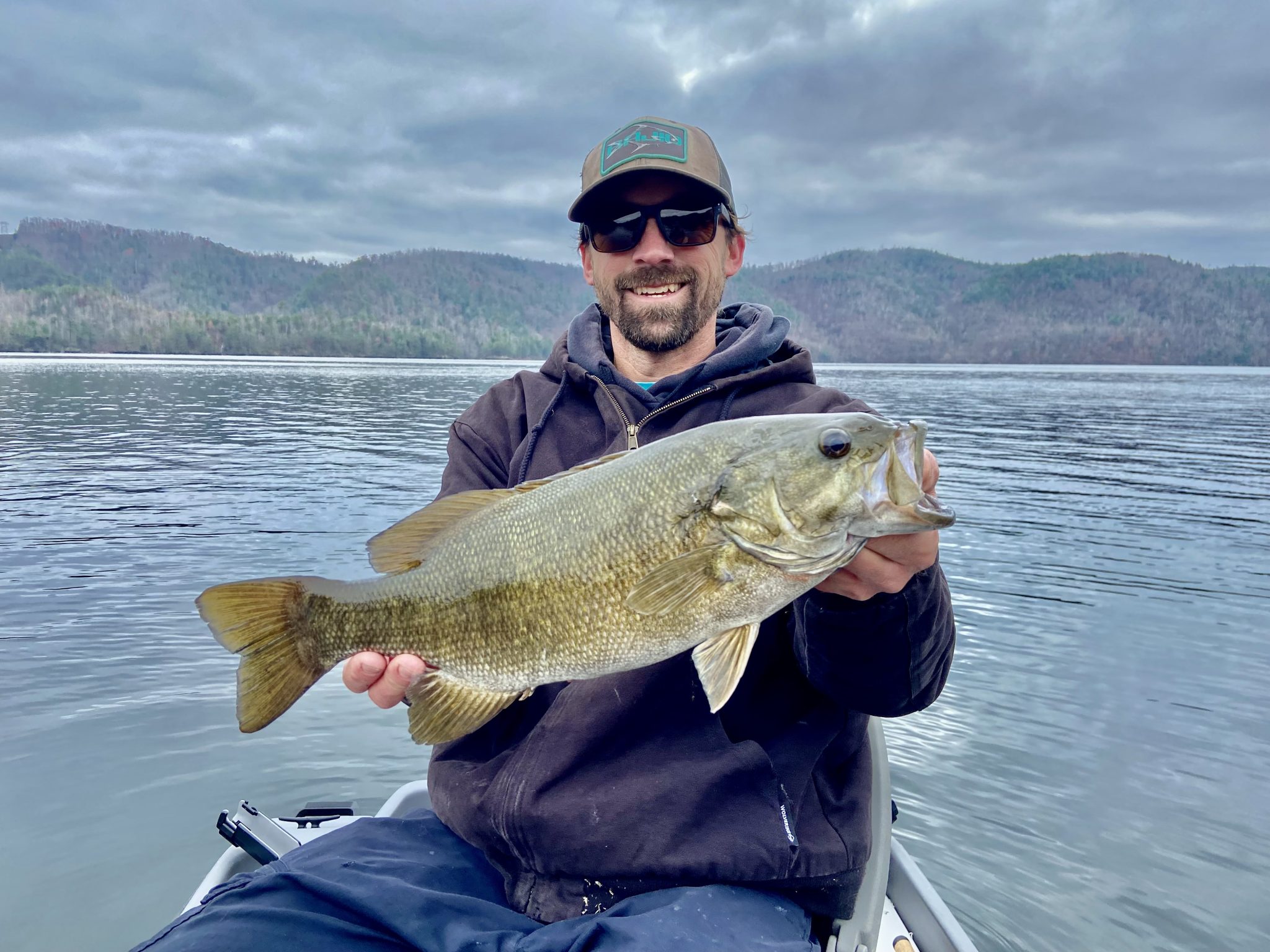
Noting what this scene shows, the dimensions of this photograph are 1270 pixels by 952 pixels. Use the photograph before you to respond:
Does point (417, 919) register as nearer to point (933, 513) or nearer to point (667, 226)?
point (933, 513)

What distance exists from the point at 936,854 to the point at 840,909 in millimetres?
3307

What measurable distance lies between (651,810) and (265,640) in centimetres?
146

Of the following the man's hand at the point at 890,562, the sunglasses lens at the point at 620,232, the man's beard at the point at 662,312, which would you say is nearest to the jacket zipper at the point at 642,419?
the man's beard at the point at 662,312

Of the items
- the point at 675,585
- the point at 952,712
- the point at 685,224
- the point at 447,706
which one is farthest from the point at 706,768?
the point at 952,712

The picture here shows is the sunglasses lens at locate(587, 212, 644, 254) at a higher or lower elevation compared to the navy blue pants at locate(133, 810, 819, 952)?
higher

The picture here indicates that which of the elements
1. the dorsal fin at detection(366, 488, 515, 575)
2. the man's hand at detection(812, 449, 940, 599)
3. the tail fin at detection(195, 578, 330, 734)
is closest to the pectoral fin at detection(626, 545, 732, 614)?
the man's hand at detection(812, 449, 940, 599)

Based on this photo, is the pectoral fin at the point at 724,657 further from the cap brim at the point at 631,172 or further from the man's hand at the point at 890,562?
the cap brim at the point at 631,172

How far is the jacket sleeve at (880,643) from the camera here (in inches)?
106

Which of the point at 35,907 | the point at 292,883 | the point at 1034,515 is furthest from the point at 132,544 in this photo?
the point at 1034,515

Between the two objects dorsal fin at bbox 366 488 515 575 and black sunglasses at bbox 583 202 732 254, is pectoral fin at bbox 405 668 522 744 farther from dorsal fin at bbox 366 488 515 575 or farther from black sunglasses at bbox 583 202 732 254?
black sunglasses at bbox 583 202 732 254

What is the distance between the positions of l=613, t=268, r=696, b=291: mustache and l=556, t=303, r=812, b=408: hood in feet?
1.18

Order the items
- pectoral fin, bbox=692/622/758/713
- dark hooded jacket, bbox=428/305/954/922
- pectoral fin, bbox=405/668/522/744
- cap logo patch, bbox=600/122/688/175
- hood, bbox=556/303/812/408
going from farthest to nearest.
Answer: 1. cap logo patch, bbox=600/122/688/175
2. hood, bbox=556/303/812/408
3. pectoral fin, bbox=405/668/522/744
4. dark hooded jacket, bbox=428/305/954/922
5. pectoral fin, bbox=692/622/758/713

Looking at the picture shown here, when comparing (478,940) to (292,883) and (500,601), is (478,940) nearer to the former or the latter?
(292,883)

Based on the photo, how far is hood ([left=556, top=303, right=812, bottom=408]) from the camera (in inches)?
145
